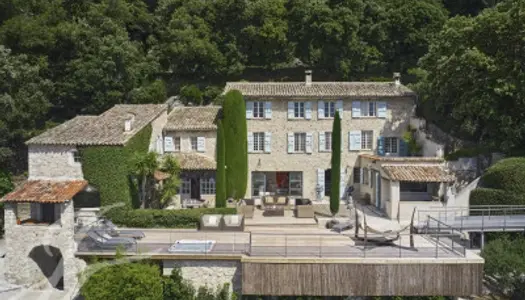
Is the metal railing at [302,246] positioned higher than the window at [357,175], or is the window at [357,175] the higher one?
the window at [357,175]

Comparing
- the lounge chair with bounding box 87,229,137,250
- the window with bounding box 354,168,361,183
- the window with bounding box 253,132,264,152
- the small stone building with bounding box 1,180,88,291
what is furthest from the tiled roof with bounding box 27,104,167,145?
the window with bounding box 354,168,361,183

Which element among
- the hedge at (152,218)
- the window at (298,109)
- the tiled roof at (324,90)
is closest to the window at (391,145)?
the tiled roof at (324,90)

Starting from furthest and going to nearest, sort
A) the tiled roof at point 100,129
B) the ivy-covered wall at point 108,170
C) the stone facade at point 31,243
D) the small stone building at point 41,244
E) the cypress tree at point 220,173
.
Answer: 1. the cypress tree at point 220,173
2. the tiled roof at point 100,129
3. the ivy-covered wall at point 108,170
4. the stone facade at point 31,243
5. the small stone building at point 41,244

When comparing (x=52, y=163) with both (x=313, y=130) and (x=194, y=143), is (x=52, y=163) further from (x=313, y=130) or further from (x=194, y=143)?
(x=313, y=130)

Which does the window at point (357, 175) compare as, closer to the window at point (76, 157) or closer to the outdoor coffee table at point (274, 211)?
the outdoor coffee table at point (274, 211)

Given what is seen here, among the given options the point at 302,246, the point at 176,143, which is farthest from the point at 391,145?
the point at 302,246

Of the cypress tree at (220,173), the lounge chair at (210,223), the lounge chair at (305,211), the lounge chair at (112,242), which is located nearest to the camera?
the lounge chair at (112,242)
